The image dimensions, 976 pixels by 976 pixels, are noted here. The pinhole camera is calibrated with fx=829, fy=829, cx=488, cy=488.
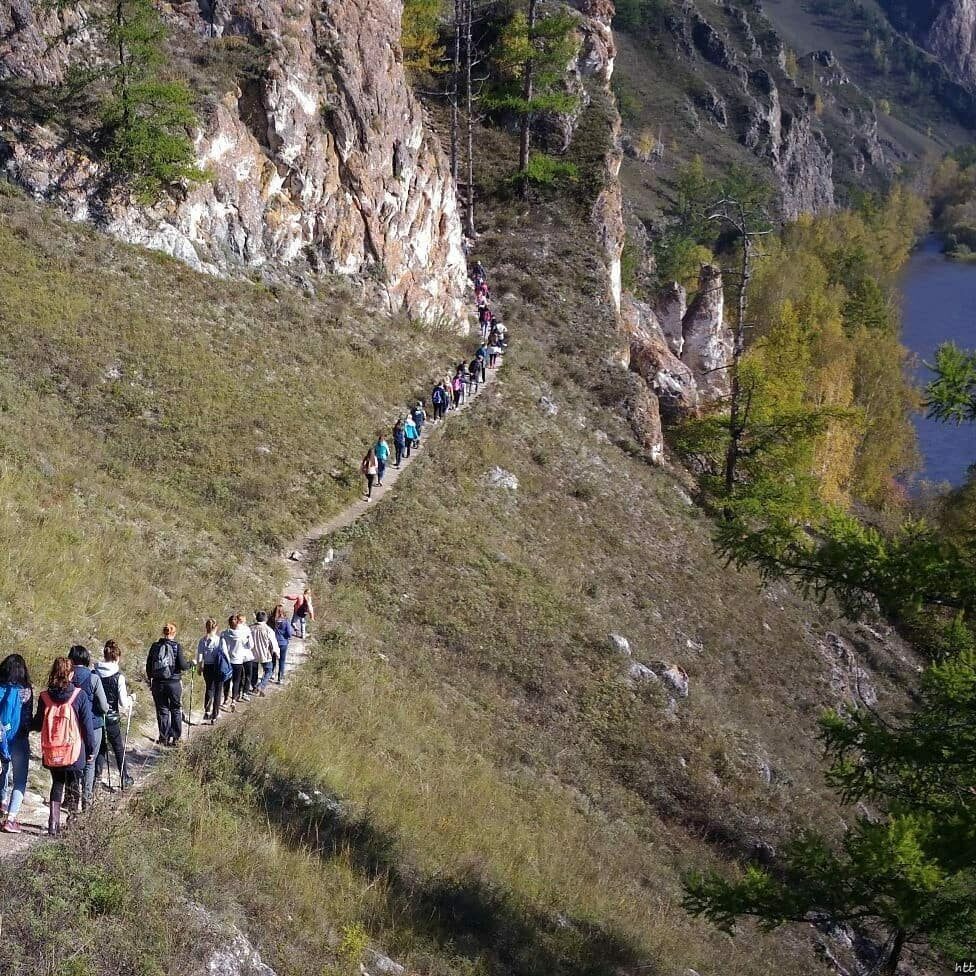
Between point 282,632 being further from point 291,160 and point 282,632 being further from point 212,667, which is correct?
point 291,160

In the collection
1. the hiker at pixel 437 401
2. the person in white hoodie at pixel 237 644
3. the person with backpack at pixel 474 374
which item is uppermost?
the person with backpack at pixel 474 374

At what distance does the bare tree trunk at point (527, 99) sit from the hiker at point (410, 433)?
24.8 m

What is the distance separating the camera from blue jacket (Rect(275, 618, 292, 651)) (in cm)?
1264

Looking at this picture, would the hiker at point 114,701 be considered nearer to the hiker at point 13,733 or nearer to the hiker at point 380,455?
the hiker at point 13,733

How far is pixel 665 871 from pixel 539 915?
15.8 ft

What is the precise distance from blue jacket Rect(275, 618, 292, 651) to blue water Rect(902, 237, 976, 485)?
2644 cm

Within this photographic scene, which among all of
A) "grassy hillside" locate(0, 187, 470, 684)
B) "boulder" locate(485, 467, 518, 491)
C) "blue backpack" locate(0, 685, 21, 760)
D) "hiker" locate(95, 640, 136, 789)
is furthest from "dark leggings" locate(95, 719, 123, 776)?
"boulder" locate(485, 467, 518, 491)

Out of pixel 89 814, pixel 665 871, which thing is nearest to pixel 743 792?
pixel 665 871

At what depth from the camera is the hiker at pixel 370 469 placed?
69.5 ft

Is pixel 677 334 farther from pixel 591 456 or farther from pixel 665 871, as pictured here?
pixel 665 871

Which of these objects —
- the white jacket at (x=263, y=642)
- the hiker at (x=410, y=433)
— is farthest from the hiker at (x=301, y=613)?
the hiker at (x=410, y=433)

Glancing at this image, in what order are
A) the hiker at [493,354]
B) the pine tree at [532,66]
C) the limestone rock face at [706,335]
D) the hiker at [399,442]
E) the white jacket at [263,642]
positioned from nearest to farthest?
the white jacket at [263,642], the hiker at [399,442], the hiker at [493,354], the pine tree at [532,66], the limestone rock face at [706,335]

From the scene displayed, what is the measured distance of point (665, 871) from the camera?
45.2ft

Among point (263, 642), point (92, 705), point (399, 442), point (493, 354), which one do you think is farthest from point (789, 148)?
point (92, 705)
